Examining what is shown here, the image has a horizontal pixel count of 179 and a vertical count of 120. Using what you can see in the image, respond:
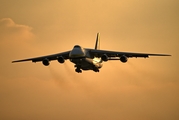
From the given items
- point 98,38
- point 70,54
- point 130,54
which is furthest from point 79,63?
point 98,38

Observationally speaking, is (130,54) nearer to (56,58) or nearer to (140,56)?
(140,56)

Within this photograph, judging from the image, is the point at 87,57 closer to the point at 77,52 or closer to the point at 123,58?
the point at 77,52

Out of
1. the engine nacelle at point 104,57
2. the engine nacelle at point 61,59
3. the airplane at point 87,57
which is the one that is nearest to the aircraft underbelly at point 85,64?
the airplane at point 87,57

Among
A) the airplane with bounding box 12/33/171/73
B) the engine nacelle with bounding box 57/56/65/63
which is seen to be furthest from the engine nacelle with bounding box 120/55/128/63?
the engine nacelle with bounding box 57/56/65/63

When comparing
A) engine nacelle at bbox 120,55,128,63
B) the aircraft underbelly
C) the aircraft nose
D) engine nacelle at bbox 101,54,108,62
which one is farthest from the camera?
engine nacelle at bbox 101,54,108,62

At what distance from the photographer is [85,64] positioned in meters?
63.8

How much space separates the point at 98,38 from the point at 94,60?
18.8 m

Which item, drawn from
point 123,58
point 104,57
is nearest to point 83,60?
point 104,57

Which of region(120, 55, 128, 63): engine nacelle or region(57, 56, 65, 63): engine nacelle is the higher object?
region(57, 56, 65, 63): engine nacelle

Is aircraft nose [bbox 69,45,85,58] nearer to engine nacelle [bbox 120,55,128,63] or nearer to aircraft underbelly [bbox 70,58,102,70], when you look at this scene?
aircraft underbelly [bbox 70,58,102,70]

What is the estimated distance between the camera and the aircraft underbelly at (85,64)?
2464 inches

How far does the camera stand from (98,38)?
83.4 meters

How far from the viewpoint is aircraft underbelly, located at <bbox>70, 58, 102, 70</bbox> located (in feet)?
205

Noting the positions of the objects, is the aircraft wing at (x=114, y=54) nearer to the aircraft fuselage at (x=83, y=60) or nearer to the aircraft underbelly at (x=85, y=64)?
the aircraft fuselage at (x=83, y=60)
